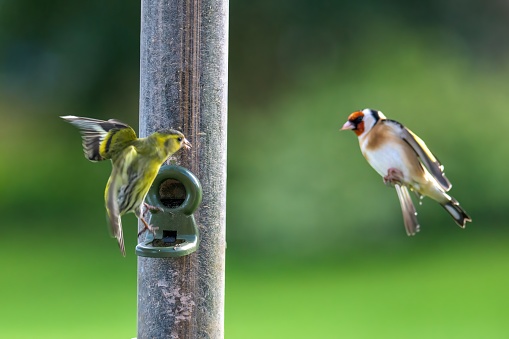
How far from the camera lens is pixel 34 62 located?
489 inches

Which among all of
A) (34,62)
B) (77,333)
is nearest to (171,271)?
(77,333)

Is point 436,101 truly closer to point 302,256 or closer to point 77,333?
point 302,256

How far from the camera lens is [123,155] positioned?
303 centimetres

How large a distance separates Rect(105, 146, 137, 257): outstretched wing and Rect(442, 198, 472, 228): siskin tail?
3.29ft

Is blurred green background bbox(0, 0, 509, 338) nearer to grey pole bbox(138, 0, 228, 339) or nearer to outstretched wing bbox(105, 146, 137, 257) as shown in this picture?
grey pole bbox(138, 0, 228, 339)

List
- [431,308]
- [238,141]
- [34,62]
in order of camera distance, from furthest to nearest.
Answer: [34,62]
[238,141]
[431,308]

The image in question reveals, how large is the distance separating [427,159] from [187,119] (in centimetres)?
107

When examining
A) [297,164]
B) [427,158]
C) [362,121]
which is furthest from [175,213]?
[297,164]

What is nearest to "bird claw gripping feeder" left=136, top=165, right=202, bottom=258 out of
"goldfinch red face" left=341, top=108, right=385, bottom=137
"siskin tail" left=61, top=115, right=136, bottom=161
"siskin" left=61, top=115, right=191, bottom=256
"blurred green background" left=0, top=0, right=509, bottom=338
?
"siskin" left=61, top=115, right=191, bottom=256

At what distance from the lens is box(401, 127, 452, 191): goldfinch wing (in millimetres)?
2752

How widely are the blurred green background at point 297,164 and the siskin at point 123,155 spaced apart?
6145 mm

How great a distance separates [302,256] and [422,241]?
5.38ft

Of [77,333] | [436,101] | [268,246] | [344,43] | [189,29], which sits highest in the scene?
[344,43]

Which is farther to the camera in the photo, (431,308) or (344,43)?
(344,43)
